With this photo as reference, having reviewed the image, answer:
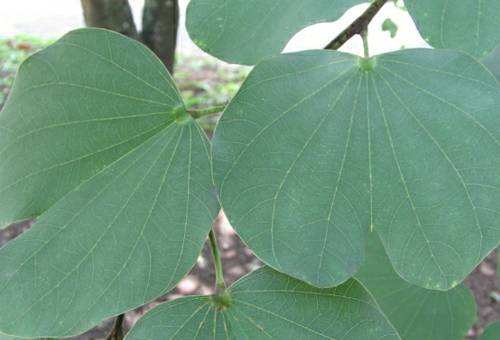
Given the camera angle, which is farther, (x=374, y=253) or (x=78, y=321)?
(x=374, y=253)

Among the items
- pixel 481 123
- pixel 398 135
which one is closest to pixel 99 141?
pixel 398 135

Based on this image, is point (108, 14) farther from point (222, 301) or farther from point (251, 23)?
point (222, 301)

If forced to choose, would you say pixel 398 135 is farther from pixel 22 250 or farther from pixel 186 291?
pixel 186 291

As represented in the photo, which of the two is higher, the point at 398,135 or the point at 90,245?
the point at 398,135

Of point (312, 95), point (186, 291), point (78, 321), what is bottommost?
point (186, 291)

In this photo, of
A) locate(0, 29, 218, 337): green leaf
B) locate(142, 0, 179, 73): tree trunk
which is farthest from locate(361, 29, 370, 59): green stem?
locate(142, 0, 179, 73): tree trunk

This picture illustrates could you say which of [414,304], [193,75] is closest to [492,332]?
[414,304]

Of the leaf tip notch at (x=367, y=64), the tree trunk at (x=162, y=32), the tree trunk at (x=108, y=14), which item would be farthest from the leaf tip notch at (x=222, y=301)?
the tree trunk at (x=162, y=32)
